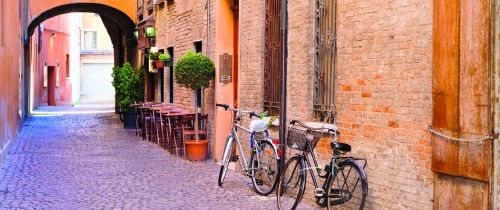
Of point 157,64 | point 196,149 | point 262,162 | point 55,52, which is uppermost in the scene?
point 55,52

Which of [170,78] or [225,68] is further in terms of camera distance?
[170,78]

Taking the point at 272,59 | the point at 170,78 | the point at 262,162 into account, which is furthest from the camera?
the point at 170,78

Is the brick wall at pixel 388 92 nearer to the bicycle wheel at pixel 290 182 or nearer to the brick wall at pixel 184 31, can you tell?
the bicycle wheel at pixel 290 182

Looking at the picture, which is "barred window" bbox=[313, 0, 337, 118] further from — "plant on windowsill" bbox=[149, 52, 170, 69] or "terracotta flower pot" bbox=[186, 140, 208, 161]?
"plant on windowsill" bbox=[149, 52, 170, 69]

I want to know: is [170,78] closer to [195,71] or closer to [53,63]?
[195,71]

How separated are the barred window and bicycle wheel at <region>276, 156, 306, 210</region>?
768 millimetres

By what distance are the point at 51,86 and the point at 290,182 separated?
32.7m

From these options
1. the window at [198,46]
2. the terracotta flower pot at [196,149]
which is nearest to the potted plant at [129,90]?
the window at [198,46]

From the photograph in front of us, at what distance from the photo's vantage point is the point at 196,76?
11.9 m

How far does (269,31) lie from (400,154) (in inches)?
155

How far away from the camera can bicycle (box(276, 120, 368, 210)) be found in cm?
638

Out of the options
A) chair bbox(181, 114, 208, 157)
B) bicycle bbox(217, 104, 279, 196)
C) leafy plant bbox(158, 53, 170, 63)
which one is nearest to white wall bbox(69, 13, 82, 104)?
leafy plant bbox(158, 53, 170, 63)

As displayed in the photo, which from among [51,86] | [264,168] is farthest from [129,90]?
[51,86]

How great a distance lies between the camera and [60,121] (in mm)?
23250
